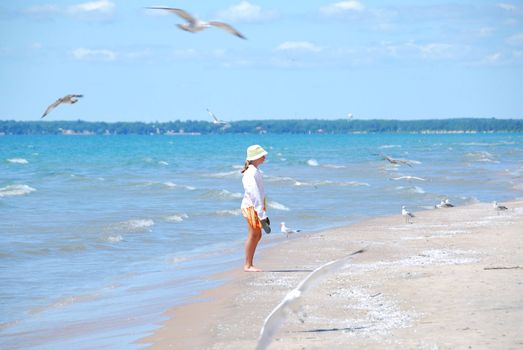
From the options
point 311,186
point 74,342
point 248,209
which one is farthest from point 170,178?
Answer: point 74,342

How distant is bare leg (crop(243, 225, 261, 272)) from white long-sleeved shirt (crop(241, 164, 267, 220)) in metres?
0.30

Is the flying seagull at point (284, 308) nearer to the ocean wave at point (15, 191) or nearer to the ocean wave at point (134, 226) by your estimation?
the ocean wave at point (134, 226)

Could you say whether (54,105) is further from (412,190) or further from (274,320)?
(412,190)

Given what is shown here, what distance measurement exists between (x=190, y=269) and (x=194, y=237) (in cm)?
488

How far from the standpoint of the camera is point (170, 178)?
147 ft

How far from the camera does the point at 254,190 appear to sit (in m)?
12.0

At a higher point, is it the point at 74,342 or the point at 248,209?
the point at 248,209

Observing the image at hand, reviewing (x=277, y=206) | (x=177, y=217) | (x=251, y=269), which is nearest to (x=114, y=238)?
(x=177, y=217)

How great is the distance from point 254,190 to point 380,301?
307 centimetres

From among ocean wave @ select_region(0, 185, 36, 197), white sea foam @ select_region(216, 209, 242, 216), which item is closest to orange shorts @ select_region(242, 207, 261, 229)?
white sea foam @ select_region(216, 209, 242, 216)

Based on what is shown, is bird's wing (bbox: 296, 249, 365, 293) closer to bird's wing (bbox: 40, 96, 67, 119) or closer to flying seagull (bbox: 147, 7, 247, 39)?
flying seagull (bbox: 147, 7, 247, 39)

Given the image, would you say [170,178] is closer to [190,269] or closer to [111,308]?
[190,269]

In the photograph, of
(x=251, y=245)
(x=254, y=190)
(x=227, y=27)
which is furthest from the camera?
(x=251, y=245)

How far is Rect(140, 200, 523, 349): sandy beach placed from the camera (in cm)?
771
